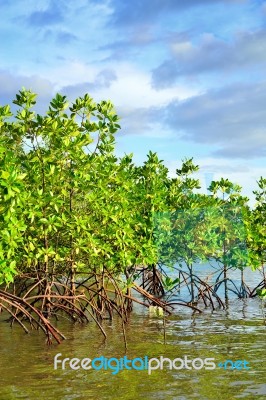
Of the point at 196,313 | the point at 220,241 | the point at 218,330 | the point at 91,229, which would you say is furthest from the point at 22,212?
the point at 220,241

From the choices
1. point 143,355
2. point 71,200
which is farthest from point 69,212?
point 143,355

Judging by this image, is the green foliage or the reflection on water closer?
the reflection on water

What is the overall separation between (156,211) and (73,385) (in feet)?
27.3

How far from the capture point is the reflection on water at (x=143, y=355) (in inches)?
327

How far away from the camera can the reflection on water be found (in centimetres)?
830

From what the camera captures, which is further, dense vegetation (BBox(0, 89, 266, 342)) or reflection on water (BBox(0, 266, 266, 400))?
dense vegetation (BBox(0, 89, 266, 342))

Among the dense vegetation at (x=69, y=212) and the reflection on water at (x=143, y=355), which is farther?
the dense vegetation at (x=69, y=212)

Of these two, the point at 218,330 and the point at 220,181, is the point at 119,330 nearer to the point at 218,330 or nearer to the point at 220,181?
the point at 218,330

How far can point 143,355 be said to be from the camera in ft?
34.4

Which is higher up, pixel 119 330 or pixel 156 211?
pixel 156 211

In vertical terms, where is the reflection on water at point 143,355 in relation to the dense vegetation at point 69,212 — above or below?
below

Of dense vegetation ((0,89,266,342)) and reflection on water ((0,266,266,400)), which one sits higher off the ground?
dense vegetation ((0,89,266,342))

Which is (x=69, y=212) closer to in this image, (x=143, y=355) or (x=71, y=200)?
(x=71, y=200)

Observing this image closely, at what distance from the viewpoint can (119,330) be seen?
13133 mm
